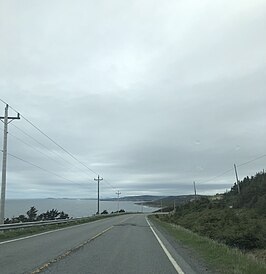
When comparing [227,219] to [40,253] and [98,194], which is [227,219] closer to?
[40,253]

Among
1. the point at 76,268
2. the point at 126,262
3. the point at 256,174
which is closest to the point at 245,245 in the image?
the point at 126,262

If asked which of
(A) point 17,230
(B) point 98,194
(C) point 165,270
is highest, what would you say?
(B) point 98,194

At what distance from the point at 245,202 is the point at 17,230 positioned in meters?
48.5

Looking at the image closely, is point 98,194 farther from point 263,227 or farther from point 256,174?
point 263,227

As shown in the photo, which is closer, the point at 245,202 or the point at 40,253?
the point at 40,253

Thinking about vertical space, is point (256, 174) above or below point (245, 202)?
above

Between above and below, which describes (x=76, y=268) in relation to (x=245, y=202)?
below

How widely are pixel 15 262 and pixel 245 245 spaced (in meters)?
16.2

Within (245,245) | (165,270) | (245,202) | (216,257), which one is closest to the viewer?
(165,270)

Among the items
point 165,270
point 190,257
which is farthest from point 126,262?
point 190,257

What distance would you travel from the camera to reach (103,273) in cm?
1052

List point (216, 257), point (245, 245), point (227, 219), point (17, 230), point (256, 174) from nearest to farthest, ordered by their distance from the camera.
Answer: point (216, 257) < point (245, 245) < point (17, 230) < point (227, 219) < point (256, 174)

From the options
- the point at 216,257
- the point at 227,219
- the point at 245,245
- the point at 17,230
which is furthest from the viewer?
the point at 227,219

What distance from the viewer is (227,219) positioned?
36.2m
